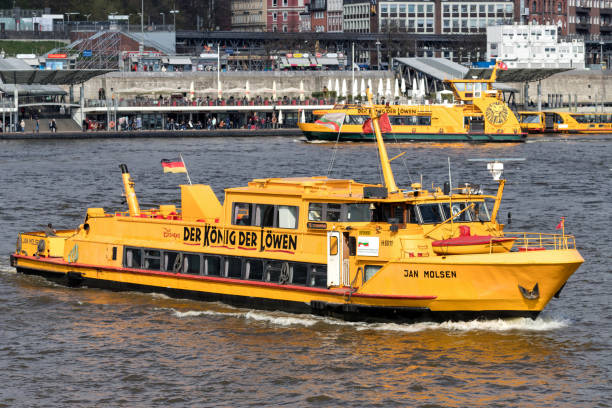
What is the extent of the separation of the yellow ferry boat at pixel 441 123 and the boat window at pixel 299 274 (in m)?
74.7

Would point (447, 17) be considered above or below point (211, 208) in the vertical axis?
above

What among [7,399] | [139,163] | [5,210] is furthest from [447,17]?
[7,399]

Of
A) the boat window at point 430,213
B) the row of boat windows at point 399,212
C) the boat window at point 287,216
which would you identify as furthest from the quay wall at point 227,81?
the boat window at point 430,213

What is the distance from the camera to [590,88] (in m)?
170

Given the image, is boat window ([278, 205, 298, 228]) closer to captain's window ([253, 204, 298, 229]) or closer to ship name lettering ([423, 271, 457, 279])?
captain's window ([253, 204, 298, 229])

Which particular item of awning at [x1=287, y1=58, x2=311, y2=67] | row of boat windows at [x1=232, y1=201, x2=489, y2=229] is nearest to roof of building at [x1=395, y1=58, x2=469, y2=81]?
awning at [x1=287, y1=58, x2=311, y2=67]

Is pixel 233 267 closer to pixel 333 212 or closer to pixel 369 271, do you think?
pixel 333 212

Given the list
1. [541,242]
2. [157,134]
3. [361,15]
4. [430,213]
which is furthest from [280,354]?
[361,15]

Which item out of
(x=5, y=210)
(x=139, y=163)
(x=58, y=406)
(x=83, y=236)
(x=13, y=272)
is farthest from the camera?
(x=139, y=163)

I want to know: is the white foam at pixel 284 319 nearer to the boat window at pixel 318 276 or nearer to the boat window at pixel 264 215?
the boat window at pixel 318 276

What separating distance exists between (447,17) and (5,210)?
14149 centimetres

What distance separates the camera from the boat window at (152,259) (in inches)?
1389

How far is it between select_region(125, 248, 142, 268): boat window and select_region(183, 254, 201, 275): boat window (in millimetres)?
1771

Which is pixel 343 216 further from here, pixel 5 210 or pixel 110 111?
pixel 110 111
